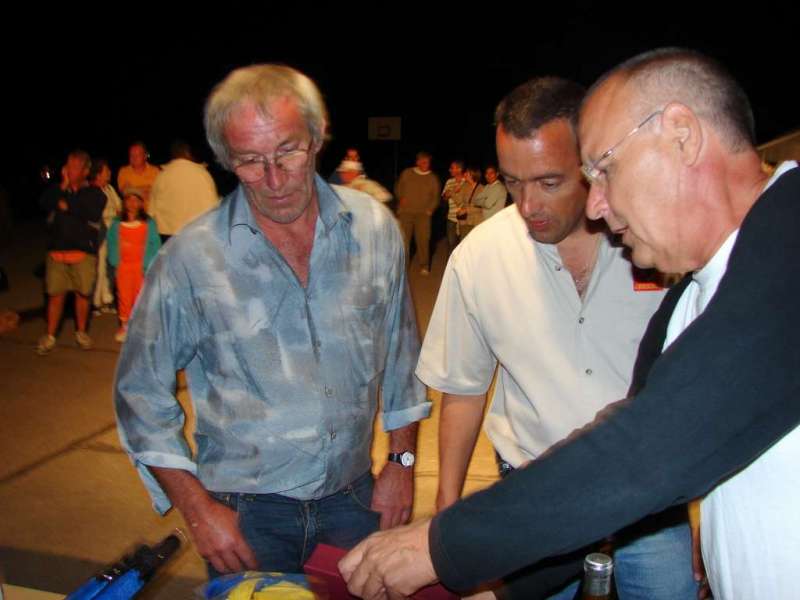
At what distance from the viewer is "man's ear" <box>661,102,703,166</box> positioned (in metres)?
1.36

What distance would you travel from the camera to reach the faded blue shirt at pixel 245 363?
7.09ft

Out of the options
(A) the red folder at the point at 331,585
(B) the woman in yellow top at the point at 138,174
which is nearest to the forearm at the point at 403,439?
(A) the red folder at the point at 331,585

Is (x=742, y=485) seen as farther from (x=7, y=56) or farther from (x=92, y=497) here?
(x=7, y=56)

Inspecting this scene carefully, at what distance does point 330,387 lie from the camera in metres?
2.25

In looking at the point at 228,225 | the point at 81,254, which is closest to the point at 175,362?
Answer: the point at 228,225

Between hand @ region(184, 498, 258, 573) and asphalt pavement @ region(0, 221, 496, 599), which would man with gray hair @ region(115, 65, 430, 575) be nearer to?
hand @ region(184, 498, 258, 573)

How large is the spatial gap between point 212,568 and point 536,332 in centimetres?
125

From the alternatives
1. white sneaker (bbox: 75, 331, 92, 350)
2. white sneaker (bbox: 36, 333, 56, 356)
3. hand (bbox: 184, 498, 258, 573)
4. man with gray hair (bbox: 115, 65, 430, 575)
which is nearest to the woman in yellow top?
white sneaker (bbox: 75, 331, 92, 350)

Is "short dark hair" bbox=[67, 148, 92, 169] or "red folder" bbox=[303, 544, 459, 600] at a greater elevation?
"short dark hair" bbox=[67, 148, 92, 169]

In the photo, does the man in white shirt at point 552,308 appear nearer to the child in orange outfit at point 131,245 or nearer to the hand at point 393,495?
the hand at point 393,495

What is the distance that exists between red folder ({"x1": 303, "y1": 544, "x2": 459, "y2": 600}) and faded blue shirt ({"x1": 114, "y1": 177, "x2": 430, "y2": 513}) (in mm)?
623

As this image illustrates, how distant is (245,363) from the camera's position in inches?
85.9

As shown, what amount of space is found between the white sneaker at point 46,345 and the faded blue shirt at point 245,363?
18.8 feet

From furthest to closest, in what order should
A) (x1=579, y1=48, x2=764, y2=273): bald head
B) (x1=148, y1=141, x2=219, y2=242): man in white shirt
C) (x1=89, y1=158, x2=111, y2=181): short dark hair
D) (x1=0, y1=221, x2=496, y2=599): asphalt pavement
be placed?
(x1=89, y1=158, x2=111, y2=181): short dark hair < (x1=148, y1=141, x2=219, y2=242): man in white shirt < (x1=0, y1=221, x2=496, y2=599): asphalt pavement < (x1=579, y1=48, x2=764, y2=273): bald head
